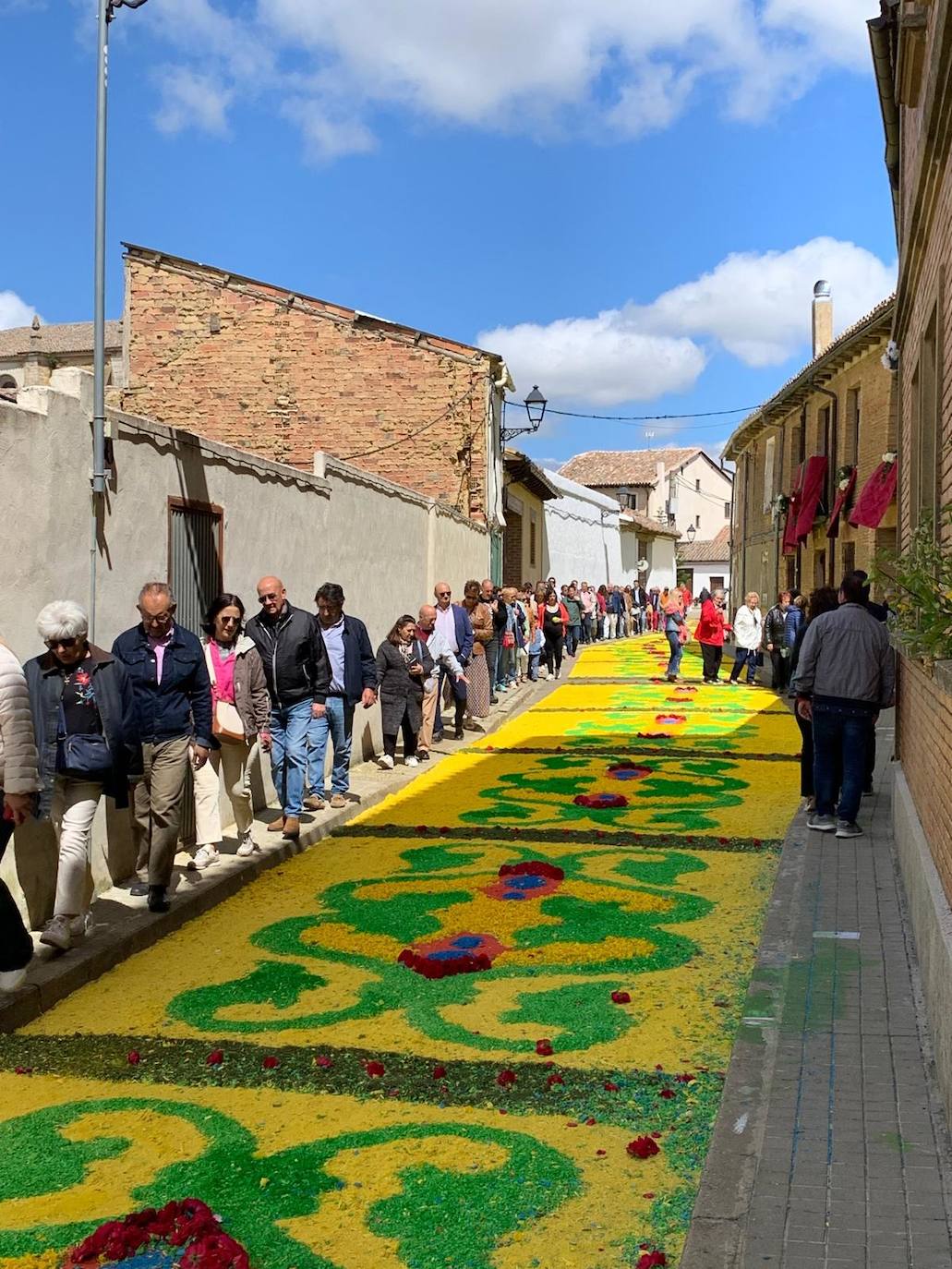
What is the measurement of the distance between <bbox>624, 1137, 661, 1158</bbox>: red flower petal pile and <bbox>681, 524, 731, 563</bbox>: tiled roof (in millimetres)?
76891

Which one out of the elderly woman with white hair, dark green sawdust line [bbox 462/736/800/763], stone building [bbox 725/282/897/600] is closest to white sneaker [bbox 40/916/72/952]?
the elderly woman with white hair

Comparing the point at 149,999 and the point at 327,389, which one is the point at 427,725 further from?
the point at 327,389

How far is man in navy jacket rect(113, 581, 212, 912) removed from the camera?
702cm

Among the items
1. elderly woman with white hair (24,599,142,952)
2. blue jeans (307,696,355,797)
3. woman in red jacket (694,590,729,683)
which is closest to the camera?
elderly woman with white hair (24,599,142,952)

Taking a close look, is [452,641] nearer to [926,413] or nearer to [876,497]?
[926,413]

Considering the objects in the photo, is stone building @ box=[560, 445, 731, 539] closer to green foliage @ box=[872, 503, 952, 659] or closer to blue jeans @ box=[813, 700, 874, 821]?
blue jeans @ box=[813, 700, 874, 821]

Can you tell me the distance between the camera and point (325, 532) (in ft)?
39.2

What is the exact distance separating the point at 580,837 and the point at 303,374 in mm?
15135

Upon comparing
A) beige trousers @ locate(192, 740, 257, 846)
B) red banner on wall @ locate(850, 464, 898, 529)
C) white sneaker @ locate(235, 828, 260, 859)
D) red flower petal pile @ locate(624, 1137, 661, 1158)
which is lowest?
red flower petal pile @ locate(624, 1137, 661, 1158)

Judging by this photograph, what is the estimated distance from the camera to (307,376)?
2294 cm

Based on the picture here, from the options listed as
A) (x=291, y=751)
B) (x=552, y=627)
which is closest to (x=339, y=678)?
(x=291, y=751)

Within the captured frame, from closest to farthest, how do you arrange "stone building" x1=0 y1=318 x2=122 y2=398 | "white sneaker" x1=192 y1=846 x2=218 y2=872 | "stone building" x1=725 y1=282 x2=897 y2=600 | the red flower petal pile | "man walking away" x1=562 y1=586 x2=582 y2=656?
the red flower petal pile, "white sneaker" x1=192 y1=846 x2=218 y2=872, "stone building" x1=725 y1=282 x2=897 y2=600, "man walking away" x1=562 y1=586 x2=582 y2=656, "stone building" x1=0 y1=318 x2=122 y2=398

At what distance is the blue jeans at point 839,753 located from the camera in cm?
928

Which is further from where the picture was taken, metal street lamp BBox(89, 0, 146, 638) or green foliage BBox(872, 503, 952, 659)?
metal street lamp BBox(89, 0, 146, 638)
